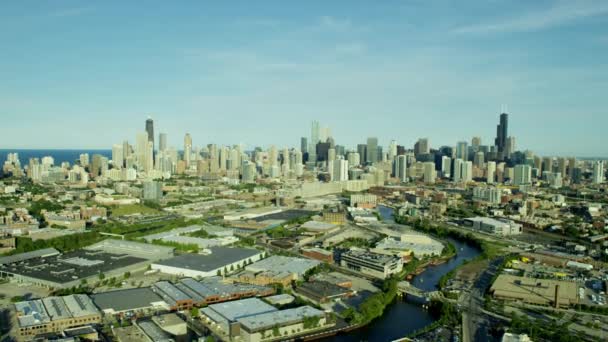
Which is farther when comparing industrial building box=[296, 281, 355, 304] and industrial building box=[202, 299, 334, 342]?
industrial building box=[296, 281, 355, 304]

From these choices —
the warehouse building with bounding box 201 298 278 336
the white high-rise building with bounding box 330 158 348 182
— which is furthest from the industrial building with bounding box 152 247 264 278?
the white high-rise building with bounding box 330 158 348 182

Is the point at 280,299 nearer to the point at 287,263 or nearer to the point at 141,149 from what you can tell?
the point at 287,263

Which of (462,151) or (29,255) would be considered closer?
(29,255)

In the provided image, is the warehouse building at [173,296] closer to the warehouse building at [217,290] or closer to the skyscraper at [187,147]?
the warehouse building at [217,290]

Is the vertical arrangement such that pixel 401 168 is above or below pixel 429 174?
above

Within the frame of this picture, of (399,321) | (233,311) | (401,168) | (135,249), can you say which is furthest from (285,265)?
(401,168)

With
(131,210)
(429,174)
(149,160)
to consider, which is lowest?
(131,210)

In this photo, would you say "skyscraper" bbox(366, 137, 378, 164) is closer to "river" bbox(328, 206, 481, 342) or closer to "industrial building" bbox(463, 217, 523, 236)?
"industrial building" bbox(463, 217, 523, 236)
